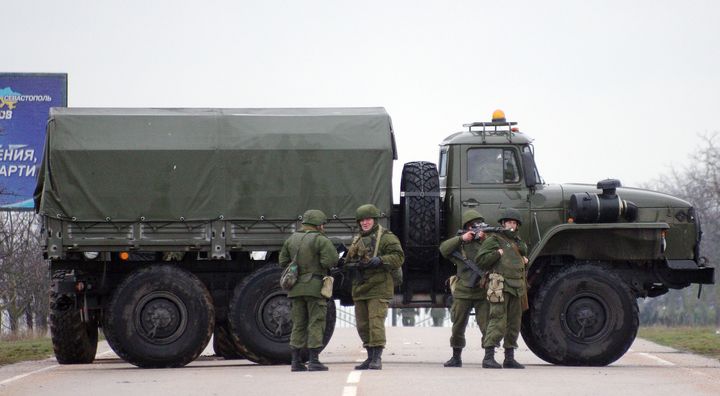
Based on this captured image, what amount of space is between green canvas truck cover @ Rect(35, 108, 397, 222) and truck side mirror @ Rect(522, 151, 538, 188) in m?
1.88

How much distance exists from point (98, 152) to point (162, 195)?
102cm

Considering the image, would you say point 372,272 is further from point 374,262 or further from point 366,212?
point 366,212

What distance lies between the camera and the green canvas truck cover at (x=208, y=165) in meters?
20.0

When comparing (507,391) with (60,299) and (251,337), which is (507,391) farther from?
(60,299)

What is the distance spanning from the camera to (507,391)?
14586 mm

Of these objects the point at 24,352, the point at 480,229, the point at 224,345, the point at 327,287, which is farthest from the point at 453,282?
the point at 24,352

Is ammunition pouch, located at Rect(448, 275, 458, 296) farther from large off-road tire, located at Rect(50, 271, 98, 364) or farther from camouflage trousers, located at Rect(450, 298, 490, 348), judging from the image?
large off-road tire, located at Rect(50, 271, 98, 364)

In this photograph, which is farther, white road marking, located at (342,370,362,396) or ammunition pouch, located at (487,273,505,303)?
ammunition pouch, located at (487,273,505,303)

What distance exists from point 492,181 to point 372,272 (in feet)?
10.2

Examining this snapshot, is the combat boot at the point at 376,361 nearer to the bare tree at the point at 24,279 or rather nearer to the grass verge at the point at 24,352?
the grass verge at the point at 24,352

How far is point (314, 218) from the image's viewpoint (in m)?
18.4

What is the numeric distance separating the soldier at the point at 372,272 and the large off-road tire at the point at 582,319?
2560 mm

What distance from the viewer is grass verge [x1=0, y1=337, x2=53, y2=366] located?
23438 mm

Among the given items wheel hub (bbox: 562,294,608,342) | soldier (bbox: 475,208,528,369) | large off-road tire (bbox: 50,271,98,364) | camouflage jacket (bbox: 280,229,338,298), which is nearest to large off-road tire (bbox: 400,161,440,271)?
soldier (bbox: 475,208,528,369)
